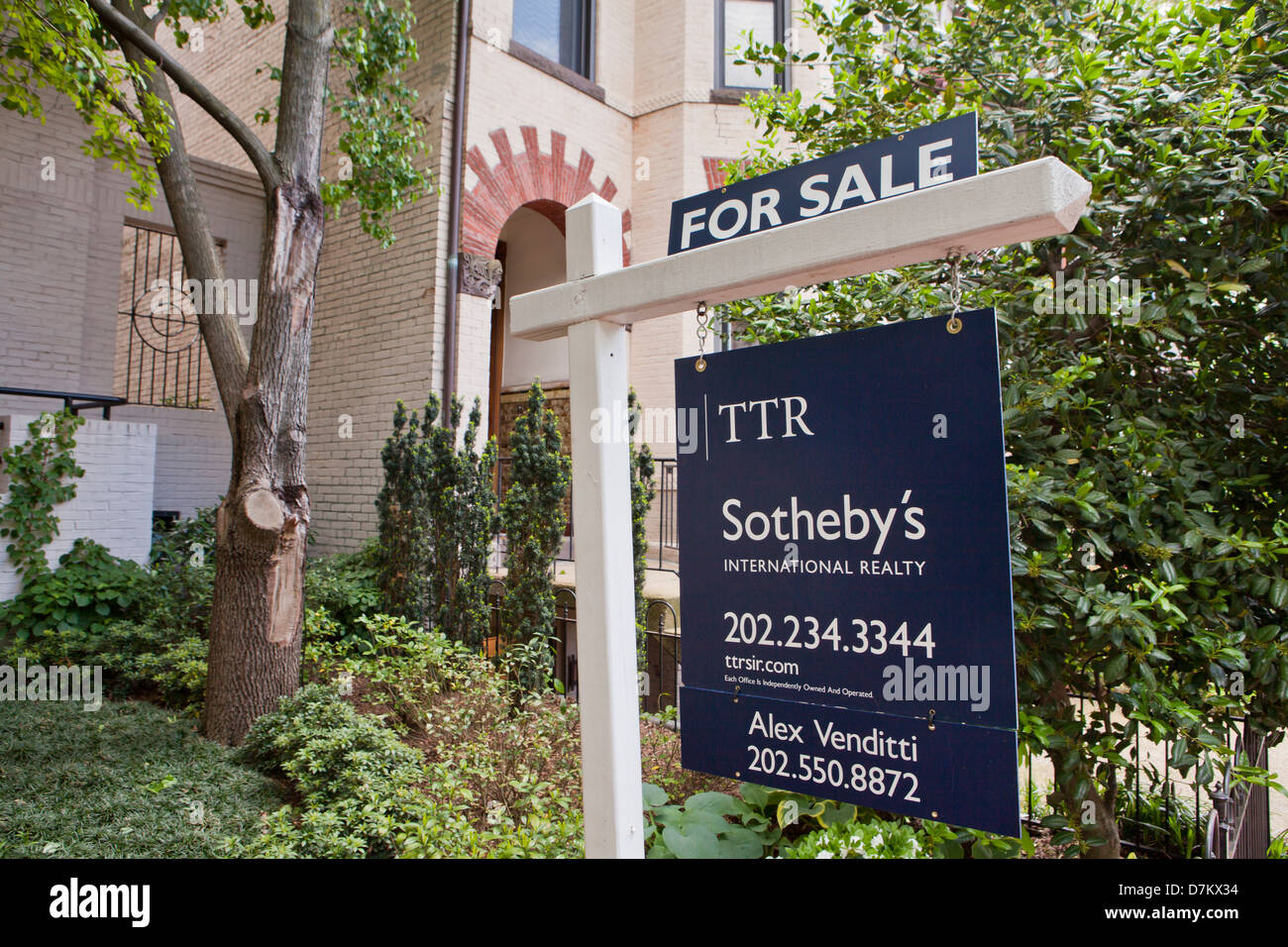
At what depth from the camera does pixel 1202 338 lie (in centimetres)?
279

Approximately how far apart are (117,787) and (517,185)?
6.81 m

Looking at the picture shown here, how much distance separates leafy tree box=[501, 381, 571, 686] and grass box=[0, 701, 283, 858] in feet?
6.92

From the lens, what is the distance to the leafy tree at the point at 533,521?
221 inches

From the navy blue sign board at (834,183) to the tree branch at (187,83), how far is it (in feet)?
12.9

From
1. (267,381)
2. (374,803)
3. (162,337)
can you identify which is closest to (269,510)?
(267,381)

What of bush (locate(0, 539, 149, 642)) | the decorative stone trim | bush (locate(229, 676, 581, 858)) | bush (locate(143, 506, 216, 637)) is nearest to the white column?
bush (locate(229, 676, 581, 858))

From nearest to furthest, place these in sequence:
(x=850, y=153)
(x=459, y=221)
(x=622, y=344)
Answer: (x=850, y=153)
(x=622, y=344)
(x=459, y=221)

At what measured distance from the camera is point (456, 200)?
7922 mm

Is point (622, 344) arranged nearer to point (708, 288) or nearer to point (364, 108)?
point (708, 288)

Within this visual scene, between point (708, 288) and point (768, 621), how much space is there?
811mm
